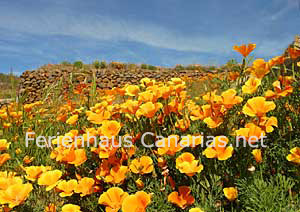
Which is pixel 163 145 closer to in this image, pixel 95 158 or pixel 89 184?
pixel 89 184

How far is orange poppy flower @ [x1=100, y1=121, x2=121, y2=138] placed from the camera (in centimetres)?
146

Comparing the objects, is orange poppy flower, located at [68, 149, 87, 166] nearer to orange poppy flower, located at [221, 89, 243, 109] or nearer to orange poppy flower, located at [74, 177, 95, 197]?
orange poppy flower, located at [74, 177, 95, 197]

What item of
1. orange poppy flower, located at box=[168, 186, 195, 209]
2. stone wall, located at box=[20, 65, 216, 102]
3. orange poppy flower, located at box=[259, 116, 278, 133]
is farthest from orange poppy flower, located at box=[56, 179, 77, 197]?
stone wall, located at box=[20, 65, 216, 102]

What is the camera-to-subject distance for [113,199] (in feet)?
4.14

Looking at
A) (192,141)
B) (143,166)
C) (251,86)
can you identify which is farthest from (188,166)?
(251,86)

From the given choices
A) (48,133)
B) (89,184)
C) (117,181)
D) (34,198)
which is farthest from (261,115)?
(48,133)

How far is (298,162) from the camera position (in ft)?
3.95

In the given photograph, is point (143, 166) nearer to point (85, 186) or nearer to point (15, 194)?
point (85, 186)

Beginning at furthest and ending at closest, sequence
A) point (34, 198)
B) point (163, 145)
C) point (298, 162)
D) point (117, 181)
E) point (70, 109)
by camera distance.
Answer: point (70, 109) < point (34, 198) < point (117, 181) < point (163, 145) < point (298, 162)

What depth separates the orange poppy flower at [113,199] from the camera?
125 centimetres

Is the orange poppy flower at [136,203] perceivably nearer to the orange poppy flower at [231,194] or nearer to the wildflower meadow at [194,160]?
the wildflower meadow at [194,160]

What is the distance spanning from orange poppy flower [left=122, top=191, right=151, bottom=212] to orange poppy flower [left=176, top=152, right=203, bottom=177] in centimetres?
22

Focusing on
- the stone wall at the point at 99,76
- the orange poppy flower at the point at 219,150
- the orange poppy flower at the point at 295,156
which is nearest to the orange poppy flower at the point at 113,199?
the orange poppy flower at the point at 219,150

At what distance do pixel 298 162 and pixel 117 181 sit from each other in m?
0.96
